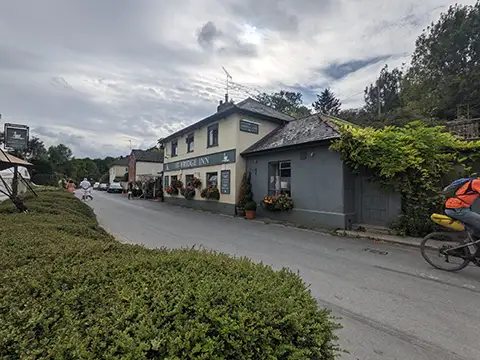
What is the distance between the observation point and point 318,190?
1014 centimetres

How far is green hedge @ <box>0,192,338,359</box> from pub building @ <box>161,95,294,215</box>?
461 inches

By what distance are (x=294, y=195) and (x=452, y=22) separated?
2716 cm

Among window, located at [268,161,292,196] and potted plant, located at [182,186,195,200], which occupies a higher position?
window, located at [268,161,292,196]

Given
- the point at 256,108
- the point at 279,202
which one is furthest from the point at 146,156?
the point at 279,202

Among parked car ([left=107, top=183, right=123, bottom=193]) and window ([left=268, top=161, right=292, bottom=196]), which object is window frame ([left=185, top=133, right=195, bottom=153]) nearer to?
window ([left=268, top=161, right=292, bottom=196])

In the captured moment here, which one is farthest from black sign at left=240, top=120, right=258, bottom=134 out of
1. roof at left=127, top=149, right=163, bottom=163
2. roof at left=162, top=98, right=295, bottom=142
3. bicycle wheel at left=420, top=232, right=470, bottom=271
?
roof at left=127, top=149, right=163, bottom=163

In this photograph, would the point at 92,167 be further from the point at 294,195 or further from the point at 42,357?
the point at 42,357

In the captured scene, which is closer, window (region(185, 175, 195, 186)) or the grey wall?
the grey wall

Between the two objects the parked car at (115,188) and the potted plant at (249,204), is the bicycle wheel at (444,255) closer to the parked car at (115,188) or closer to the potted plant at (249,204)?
the potted plant at (249,204)

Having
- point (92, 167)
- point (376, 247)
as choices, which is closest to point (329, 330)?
point (376, 247)

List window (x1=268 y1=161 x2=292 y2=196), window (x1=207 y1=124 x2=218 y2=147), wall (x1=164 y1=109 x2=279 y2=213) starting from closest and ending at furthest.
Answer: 1. window (x1=268 y1=161 x2=292 y2=196)
2. wall (x1=164 y1=109 x2=279 y2=213)
3. window (x1=207 y1=124 x2=218 y2=147)

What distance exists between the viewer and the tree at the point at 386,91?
3388 centimetres

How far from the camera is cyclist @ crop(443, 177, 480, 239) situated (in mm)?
4577

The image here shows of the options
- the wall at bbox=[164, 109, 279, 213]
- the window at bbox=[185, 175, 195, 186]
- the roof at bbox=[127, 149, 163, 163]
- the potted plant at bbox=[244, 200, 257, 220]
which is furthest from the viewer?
the roof at bbox=[127, 149, 163, 163]
